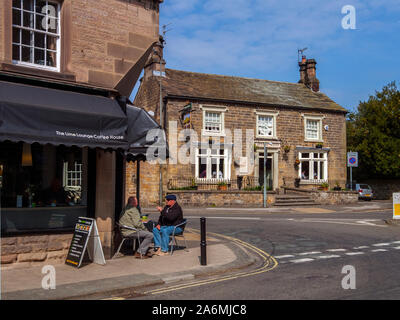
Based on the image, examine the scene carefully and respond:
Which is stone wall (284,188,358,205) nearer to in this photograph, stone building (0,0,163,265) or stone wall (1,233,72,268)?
stone building (0,0,163,265)

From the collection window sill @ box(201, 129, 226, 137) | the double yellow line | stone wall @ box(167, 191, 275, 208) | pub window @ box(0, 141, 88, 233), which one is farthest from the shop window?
pub window @ box(0, 141, 88, 233)

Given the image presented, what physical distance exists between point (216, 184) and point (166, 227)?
17818 mm

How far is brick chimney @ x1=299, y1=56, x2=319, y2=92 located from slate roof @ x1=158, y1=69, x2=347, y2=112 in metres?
0.61

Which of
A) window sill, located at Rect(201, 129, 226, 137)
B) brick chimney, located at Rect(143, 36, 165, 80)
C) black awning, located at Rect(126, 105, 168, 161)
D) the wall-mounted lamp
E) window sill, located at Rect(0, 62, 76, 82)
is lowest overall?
the wall-mounted lamp

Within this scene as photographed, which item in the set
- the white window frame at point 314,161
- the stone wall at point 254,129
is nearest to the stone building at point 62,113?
the stone wall at point 254,129

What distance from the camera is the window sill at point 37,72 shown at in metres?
8.57

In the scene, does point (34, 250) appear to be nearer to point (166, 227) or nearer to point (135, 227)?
point (135, 227)

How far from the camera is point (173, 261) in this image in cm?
959

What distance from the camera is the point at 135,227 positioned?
32.9 ft

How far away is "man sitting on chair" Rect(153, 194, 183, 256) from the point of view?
10500 millimetres

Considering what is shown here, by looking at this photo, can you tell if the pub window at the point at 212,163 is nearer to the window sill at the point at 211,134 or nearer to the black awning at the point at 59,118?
the window sill at the point at 211,134

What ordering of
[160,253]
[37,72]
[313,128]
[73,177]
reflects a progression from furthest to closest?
[313,128]
[160,253]
[73,177]
[37,72]

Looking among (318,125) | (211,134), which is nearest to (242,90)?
(211,134)
